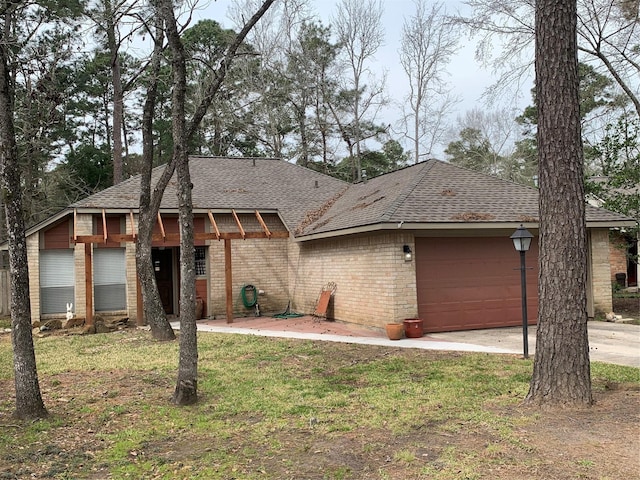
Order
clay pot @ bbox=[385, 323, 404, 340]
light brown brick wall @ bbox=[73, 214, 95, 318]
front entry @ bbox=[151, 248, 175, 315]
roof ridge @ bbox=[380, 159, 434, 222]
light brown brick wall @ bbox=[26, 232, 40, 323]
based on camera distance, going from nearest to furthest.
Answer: clay pot @ bbox=[385, 323, 404, 340] < roof ridge @ bbox=[380, 159, 434, 222] < light brown brick wall @ bbox=[73, 214, 95, 318] < light brown brick wall @ bbox=[26, 232, 40, 323] < front entry @ bbox=[151, 248, 175, 315]

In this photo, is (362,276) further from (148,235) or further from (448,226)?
(148,235)

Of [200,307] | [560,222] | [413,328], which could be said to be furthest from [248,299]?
[560,222]

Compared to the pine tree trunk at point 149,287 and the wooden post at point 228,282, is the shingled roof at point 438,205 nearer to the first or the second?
the wooden post at point 228,282

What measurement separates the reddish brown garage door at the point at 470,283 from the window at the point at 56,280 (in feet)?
32.7

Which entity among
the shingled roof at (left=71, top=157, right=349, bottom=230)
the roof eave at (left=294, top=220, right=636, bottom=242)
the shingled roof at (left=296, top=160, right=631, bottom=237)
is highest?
the shingled roof at (left=71, top=157, right=349, bottom=230)

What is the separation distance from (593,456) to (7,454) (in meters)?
4.84

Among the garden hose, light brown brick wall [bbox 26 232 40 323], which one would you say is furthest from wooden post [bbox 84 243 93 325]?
the garden hose

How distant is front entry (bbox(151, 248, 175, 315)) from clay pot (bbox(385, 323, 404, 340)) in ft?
29.4

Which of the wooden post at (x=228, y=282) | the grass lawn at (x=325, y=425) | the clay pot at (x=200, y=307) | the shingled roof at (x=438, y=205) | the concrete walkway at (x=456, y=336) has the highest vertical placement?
the shingled roof at (x=438, y=205)

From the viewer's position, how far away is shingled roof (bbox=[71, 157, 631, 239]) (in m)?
11.9

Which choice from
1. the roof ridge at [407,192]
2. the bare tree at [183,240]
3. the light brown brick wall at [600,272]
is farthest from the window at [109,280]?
the light brown brick wall at [600,272]

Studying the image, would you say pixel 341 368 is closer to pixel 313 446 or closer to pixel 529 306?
pixel 313 446

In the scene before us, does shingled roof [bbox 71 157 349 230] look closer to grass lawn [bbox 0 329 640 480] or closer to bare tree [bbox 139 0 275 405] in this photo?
grass lawn [bbox 0 329 640 480]

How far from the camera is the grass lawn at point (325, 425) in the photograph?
4227 millimetres
